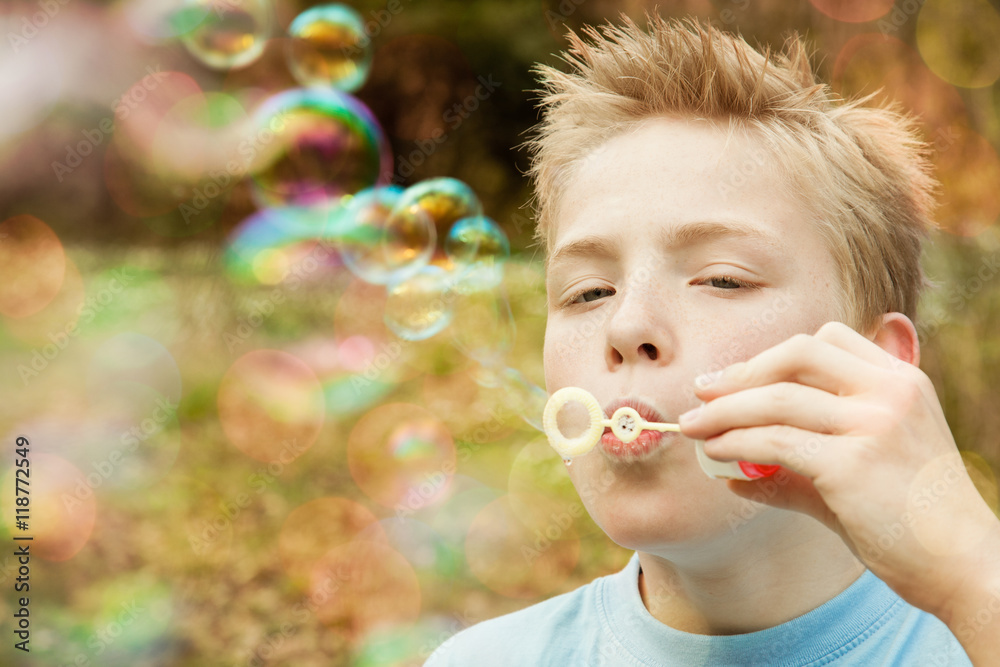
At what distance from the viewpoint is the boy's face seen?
3.67 feet

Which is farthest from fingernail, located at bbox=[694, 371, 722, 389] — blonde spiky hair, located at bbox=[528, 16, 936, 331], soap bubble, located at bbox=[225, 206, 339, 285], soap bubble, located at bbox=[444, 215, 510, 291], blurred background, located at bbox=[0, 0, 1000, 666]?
soap bubble, located at bbox=[225, 206, 339, 285]

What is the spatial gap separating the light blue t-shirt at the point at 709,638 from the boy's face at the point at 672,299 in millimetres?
201

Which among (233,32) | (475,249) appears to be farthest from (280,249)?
(475,249)

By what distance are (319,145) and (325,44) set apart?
0.51m

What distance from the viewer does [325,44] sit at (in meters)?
4.11

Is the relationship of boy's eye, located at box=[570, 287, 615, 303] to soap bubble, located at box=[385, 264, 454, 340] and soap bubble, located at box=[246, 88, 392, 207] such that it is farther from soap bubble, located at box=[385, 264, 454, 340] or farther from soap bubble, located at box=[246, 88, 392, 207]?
soap bubble, located at box=[246, 88, 392, 207]

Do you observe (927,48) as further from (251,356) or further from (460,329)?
(251,356)

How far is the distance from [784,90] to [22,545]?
15.1 feet

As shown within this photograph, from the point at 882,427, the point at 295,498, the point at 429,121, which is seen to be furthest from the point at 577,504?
the point at 429,121

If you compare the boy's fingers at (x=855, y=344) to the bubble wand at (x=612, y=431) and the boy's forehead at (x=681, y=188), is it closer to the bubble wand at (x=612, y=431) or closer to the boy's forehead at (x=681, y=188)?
the bubble wand at (x=612, y=431)

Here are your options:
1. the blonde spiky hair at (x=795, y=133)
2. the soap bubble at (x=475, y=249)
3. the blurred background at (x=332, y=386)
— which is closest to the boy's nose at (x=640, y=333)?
the blonde spiky hair at (x=795, y=133)

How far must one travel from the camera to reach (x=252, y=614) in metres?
4.18

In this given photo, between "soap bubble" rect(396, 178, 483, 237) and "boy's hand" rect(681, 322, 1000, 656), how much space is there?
8.49 feet

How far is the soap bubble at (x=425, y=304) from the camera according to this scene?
343 centimetres
